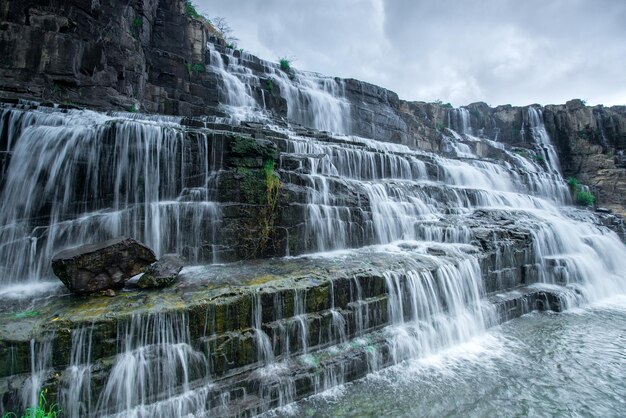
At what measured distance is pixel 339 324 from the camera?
450 cm

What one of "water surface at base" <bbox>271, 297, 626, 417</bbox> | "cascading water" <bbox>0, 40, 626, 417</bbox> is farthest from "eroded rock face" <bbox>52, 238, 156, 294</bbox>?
"water surface at base" <bbox>271, 297, 626, 417</bbox>

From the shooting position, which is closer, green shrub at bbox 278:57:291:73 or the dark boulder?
the dark boulder

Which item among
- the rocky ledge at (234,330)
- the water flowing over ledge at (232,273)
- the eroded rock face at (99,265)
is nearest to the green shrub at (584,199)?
the water flowing over ledge at (232,273)

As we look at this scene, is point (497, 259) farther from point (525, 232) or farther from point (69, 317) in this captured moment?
point (69, 317)

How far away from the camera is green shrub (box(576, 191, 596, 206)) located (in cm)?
1734

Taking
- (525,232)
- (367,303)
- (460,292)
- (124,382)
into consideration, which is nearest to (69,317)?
(124,382)

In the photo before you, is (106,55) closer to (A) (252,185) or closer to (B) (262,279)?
(A) (252,185)

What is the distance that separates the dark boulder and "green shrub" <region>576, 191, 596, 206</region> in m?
21.5

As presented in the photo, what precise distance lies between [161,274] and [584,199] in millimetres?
21902

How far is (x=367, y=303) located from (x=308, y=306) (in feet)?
3.41

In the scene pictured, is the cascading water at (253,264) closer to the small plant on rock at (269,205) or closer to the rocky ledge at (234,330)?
the rocky ledge at (234,330)

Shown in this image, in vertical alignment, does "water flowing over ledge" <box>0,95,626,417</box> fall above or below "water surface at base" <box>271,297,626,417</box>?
above

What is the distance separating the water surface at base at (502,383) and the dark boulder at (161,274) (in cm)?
219

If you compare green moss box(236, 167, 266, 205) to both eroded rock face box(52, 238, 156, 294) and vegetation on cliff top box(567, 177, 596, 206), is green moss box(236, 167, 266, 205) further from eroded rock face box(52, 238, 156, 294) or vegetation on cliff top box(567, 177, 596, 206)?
vegetation on cliff top box(567, 177, 596, 206)
